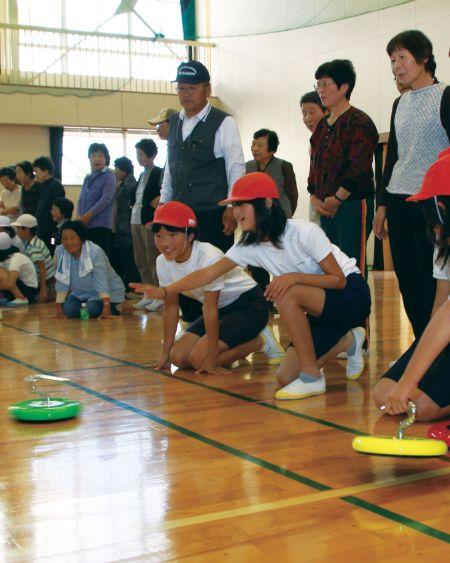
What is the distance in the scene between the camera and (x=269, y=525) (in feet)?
4.69

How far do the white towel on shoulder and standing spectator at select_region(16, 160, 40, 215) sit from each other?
157 cm

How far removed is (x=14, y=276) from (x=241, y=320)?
3237 mm

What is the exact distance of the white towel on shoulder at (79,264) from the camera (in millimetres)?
5113

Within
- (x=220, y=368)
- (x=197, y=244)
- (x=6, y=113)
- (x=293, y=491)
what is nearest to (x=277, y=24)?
(x=197, y=244)

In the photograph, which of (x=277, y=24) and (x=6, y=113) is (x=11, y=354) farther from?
(x=6, y=113)

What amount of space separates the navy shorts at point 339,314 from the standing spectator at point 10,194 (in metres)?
4.42

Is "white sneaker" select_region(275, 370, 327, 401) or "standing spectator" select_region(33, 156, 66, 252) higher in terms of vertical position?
"standing spectator" select_region(33, 156, 66, 252)

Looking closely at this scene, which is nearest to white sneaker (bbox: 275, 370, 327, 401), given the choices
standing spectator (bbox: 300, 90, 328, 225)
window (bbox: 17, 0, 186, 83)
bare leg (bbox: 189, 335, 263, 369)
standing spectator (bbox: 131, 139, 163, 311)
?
bare leg (bbox: 189, 335, 263, 369)

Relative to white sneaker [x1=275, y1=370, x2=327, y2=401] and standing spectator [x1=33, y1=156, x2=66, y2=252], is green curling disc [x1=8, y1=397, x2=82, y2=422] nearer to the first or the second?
white sneaker [x1=275, y1=370, x2=327, y2=401]

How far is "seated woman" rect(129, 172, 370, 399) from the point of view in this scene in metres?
2.64

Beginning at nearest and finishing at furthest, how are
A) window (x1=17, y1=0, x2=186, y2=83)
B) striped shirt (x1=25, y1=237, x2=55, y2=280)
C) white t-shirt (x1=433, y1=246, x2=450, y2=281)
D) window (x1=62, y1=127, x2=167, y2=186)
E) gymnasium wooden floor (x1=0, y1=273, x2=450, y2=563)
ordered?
gymnasium wooden floor (x1=0, y1=273, x2=450, y2=563)
white t-shirt (x1=433, y1=246, x2=450, y2=281)
striped shirt (x1=25, y1=237, x2=55, y2=280)
window (x1=17, y1=0, x2=186, y2=83)
window (x1=62, y1=127, x2=167, y2=186)

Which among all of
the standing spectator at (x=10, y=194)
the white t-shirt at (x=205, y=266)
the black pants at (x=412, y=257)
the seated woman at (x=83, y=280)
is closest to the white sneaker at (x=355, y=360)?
the black pants at (x=412, y=257)

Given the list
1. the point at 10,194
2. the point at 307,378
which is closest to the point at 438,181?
the point at 307,378

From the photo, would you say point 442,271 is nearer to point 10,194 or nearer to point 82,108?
point 10,194
